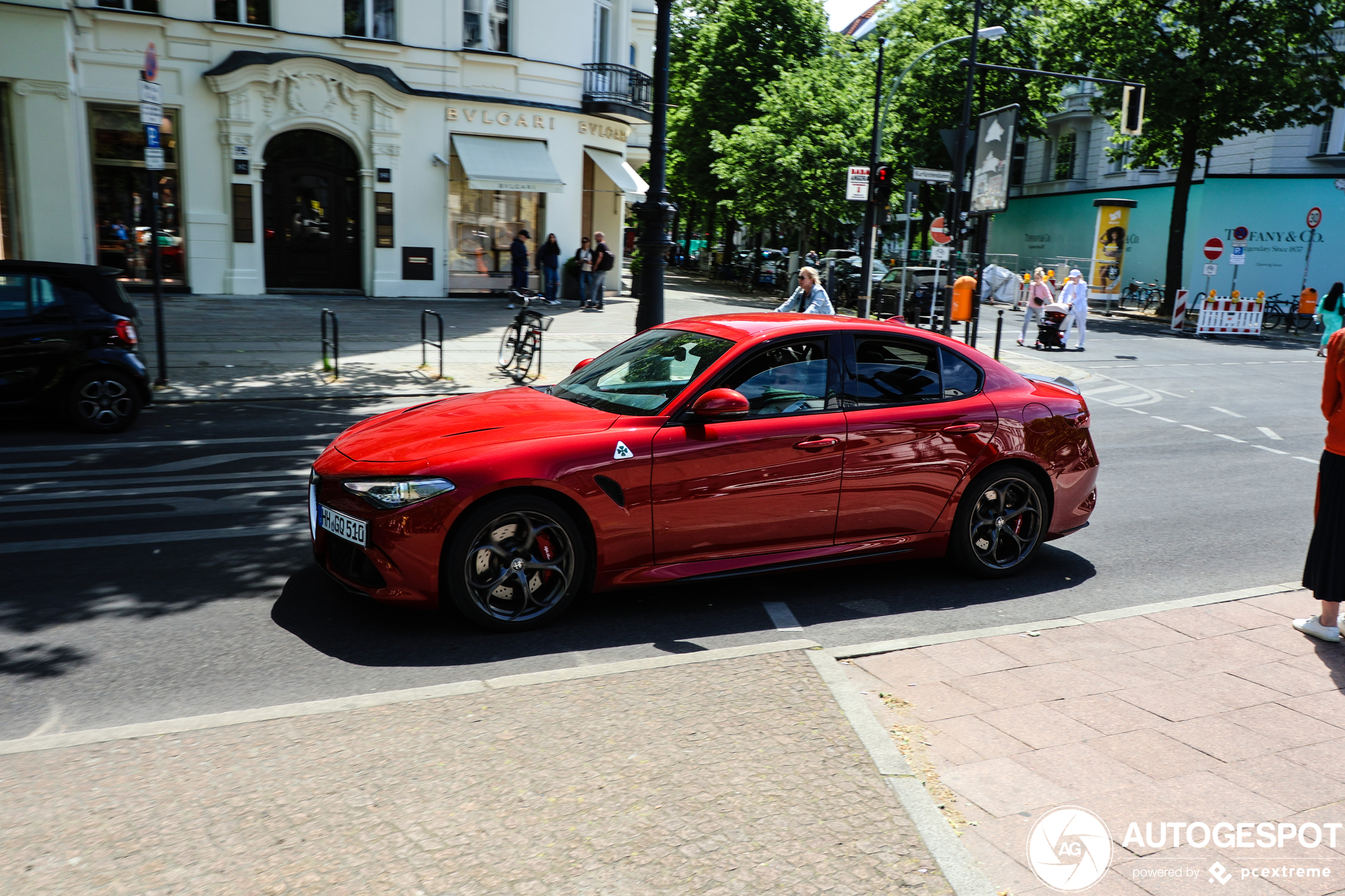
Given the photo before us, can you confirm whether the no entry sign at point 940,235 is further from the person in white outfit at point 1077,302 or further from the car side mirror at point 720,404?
the car side mirror at point 720,404

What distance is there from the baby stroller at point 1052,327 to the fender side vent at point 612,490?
19.4m

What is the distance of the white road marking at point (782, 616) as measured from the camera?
547 centimetres

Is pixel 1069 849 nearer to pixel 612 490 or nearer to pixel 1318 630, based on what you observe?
pixel 612 490

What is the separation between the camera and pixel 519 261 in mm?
26312

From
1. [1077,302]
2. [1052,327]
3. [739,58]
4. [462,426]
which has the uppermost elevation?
[739,58]

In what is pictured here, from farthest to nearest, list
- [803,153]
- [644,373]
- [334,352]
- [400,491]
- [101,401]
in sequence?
1. [803,153]
2. [334,352]
3. [101,401]
4. [644,373]
5. [400,491]

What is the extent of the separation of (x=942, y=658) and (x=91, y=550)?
498cm

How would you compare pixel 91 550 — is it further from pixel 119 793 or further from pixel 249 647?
pixel 119 793

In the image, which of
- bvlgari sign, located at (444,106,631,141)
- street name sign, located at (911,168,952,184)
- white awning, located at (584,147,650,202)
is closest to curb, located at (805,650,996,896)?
street name sign, located at (911,168,952,184)

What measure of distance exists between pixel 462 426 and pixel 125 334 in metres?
6.43

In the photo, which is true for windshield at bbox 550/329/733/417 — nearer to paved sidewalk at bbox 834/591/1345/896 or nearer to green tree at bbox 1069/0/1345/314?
paved sidewalk at bbox 834/591/1345/896

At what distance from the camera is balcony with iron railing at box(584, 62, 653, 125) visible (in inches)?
1123

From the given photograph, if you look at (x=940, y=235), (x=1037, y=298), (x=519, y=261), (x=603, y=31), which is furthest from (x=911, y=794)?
(x=603, y=31)

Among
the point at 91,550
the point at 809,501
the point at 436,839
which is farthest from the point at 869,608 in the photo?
the point at 91,550
